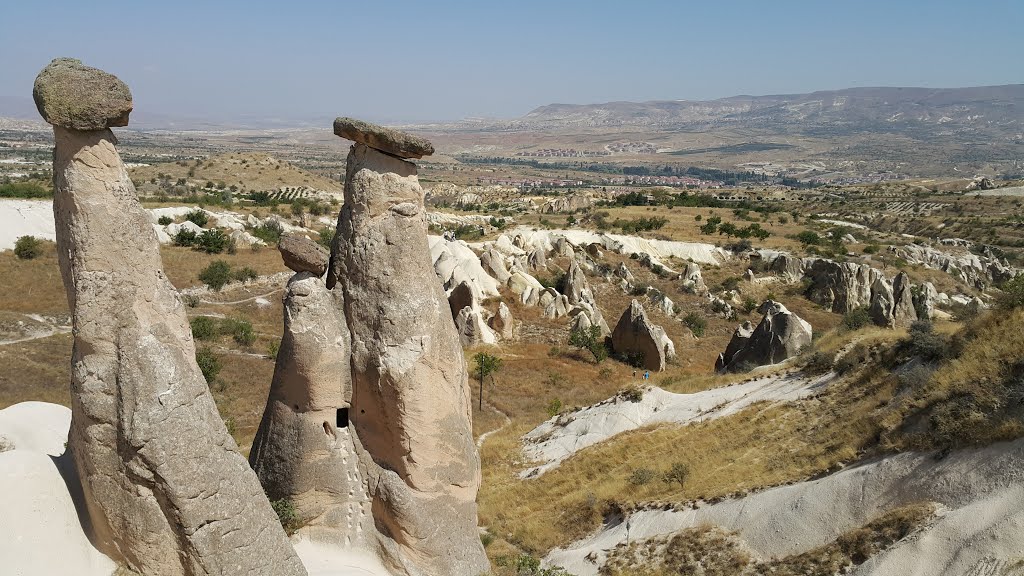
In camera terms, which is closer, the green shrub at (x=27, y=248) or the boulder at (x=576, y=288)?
the green shrub at (x=27, y=248)

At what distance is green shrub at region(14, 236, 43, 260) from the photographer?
3394cm

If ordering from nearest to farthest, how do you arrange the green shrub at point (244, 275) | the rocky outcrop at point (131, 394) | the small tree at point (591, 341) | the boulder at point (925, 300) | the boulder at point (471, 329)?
the rocky outcrop at point (131, 394), the small tree at point (591, 341), the boulder at point (471, 329), the boulder at point (925, 300), the green shrub at point (244, 275)

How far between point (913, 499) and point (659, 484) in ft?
17.8

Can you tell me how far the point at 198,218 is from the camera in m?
46.6

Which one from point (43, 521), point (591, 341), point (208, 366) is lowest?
point (591, 341)

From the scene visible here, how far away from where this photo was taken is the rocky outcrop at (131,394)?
632 cm

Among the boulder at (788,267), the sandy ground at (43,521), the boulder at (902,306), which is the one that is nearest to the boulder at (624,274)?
the boulder at (788,267)

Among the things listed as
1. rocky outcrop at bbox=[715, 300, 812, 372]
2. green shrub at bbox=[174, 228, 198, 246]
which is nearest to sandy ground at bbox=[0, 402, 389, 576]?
rocky outcrop at bbox=[715, 300, 812, 372]

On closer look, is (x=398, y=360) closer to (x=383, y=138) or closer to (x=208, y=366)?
(x=383, y=138)

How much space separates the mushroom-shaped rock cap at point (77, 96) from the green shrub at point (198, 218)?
43.8 metres

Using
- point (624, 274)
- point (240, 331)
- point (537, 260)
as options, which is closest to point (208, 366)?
point (240, 331)

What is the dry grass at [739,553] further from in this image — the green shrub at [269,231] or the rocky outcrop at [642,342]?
the green shrub at [269,231]

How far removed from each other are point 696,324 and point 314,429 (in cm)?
3173

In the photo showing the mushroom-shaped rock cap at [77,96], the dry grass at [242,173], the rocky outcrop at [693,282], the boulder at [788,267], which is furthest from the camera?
the dry grass at [242,173]
